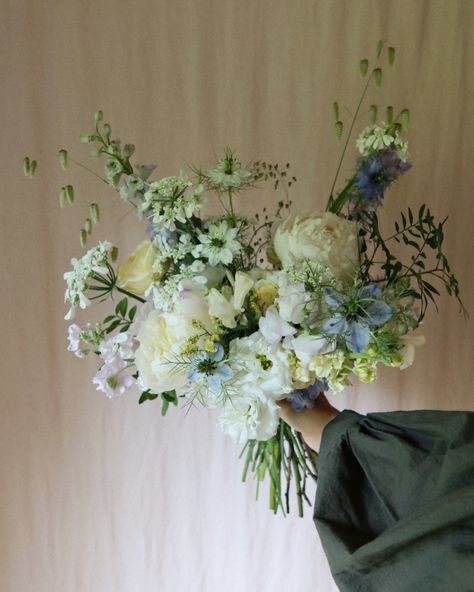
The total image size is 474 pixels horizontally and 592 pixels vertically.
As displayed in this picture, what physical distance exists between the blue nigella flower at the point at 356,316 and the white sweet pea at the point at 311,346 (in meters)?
0.02

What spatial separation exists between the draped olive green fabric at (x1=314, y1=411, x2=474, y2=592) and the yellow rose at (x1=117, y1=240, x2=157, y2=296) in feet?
1.01

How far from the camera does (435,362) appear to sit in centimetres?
117

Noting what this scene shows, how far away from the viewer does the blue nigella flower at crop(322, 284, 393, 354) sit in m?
0.67

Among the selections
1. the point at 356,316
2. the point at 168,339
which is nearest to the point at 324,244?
the point at 356,316

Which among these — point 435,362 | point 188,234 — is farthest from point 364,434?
point 435,362

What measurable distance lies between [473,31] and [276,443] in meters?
0.80

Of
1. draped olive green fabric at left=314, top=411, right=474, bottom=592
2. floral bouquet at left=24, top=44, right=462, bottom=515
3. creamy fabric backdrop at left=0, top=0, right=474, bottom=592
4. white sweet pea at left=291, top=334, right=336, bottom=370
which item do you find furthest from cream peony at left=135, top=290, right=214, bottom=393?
creamy fabric backdrop at left=0, top=0, right=474, bottom=592

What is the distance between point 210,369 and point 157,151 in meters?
0.56

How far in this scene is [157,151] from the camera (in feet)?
3.67

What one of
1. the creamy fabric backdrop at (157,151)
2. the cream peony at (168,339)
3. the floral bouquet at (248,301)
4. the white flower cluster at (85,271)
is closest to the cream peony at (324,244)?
the floral bouquet at (248,301)

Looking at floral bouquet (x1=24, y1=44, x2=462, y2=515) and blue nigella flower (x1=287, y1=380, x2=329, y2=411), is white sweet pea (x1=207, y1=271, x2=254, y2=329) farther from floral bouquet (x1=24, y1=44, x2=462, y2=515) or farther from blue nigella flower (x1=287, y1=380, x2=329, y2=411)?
blue nigella flower (x1=287, y1=380, x2=329, y2=411)

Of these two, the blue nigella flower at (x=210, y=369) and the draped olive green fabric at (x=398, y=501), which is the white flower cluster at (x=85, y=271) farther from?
the draped olive green fabric at (x=398, y=501)

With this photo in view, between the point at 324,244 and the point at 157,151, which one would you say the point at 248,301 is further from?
the point at 157,151

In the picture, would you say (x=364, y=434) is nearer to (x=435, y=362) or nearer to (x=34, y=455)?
(x=435, y=362)
